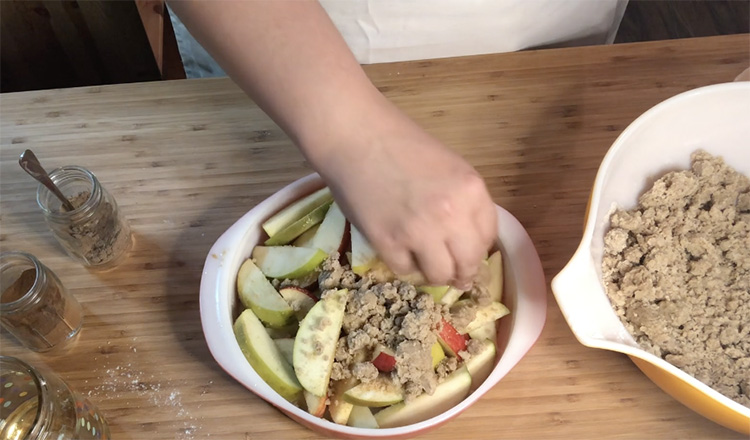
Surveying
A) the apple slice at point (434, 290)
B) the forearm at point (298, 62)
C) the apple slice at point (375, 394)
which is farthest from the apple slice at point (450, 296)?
the forearm at point (298, 62)

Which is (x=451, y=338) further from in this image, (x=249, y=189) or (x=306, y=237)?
(x=249, y=189)

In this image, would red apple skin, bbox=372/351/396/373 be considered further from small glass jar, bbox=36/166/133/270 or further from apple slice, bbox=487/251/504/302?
small glass jar, bbox=36/166/133/270

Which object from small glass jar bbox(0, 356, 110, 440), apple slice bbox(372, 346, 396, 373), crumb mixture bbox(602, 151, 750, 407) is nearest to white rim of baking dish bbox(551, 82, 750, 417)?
crumb mixture bbox(602, 151, 750, 407)

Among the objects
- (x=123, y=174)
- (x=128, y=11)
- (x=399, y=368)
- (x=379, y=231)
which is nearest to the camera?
(x=379, y=231)

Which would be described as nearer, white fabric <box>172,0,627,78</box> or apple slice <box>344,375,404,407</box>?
apple slice <box>344,375,404,407</box>

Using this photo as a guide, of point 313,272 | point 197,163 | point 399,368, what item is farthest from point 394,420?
point 197,163

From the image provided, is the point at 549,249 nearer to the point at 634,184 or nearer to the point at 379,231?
the point at 634,184
